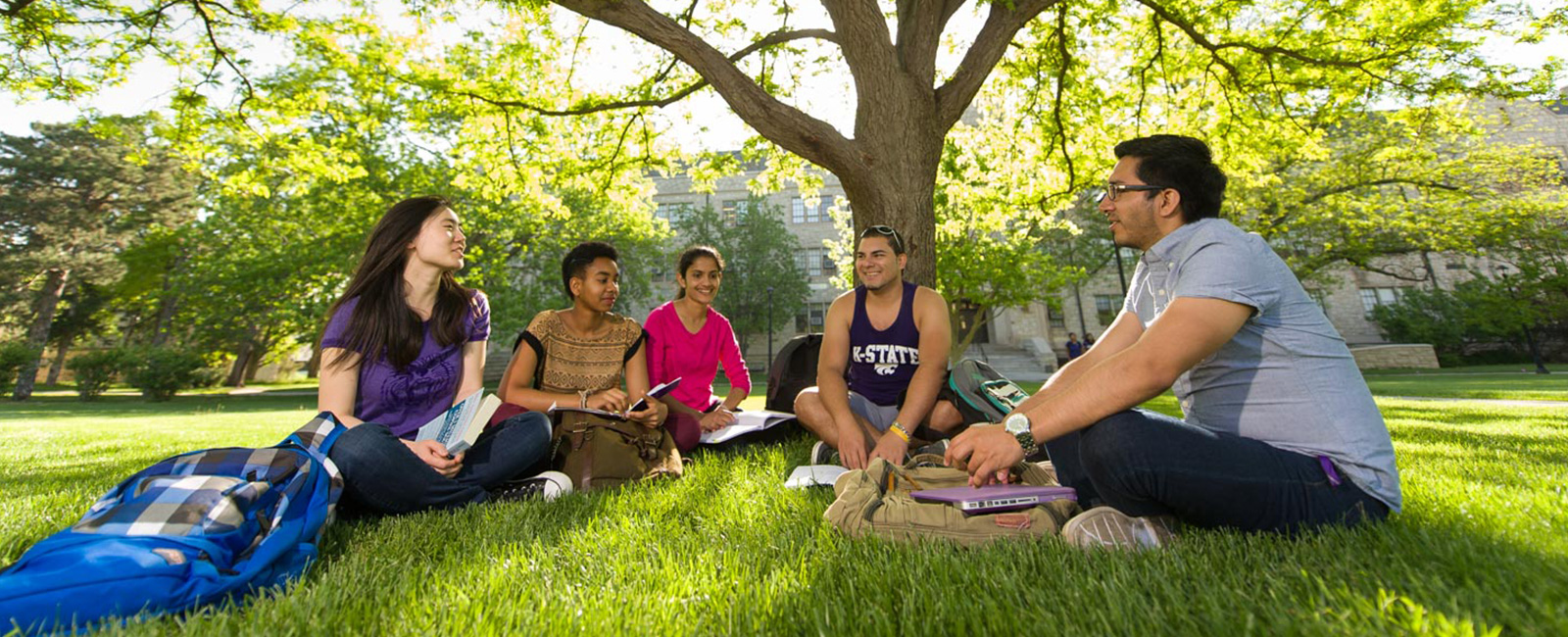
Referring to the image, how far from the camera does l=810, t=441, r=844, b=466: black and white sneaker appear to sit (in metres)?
3.94

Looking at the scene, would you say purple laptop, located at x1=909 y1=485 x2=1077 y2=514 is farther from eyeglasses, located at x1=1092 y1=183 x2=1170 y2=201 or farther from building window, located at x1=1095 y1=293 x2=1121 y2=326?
building window, located at x1=1095 y1=293 x2=1121 y2=326

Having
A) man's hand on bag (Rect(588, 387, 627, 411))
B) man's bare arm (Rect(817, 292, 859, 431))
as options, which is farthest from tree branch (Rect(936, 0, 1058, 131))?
man's hand on bag (Rect(588, 387, 627, 411))

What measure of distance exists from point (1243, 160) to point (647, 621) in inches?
437

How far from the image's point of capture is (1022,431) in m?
2.05

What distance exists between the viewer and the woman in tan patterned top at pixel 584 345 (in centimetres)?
428

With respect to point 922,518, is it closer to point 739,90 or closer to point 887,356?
point 887,356

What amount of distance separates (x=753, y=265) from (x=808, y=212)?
7698mm

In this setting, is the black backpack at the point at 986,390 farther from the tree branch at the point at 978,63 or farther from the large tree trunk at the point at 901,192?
the tree branch at the point at 978,63

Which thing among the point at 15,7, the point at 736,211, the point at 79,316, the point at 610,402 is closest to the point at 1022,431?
the point at 610,402

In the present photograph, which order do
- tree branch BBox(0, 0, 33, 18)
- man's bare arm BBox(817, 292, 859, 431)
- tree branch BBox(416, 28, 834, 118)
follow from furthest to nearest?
tree branch BBox(416, 28, 834, 118) < tree branch BBox(0, 0, 33, 18) < man's bare arm BBox(817, 292, 859, 431)

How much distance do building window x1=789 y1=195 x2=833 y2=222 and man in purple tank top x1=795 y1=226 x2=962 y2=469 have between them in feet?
112

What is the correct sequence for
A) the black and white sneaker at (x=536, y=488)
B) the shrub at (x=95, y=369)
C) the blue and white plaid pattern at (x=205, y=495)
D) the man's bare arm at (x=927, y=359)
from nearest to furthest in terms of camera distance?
the blue and white plaid pattern at (x=205, y=495), the black and white sneaker at (x=536, y=488), the man's bare arm at (x=927, y=359), the shrub at (x=95, y=369)

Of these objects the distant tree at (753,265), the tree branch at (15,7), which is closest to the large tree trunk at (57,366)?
the distant tree at (753,265)

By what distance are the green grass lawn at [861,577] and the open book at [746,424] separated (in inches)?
72.2
